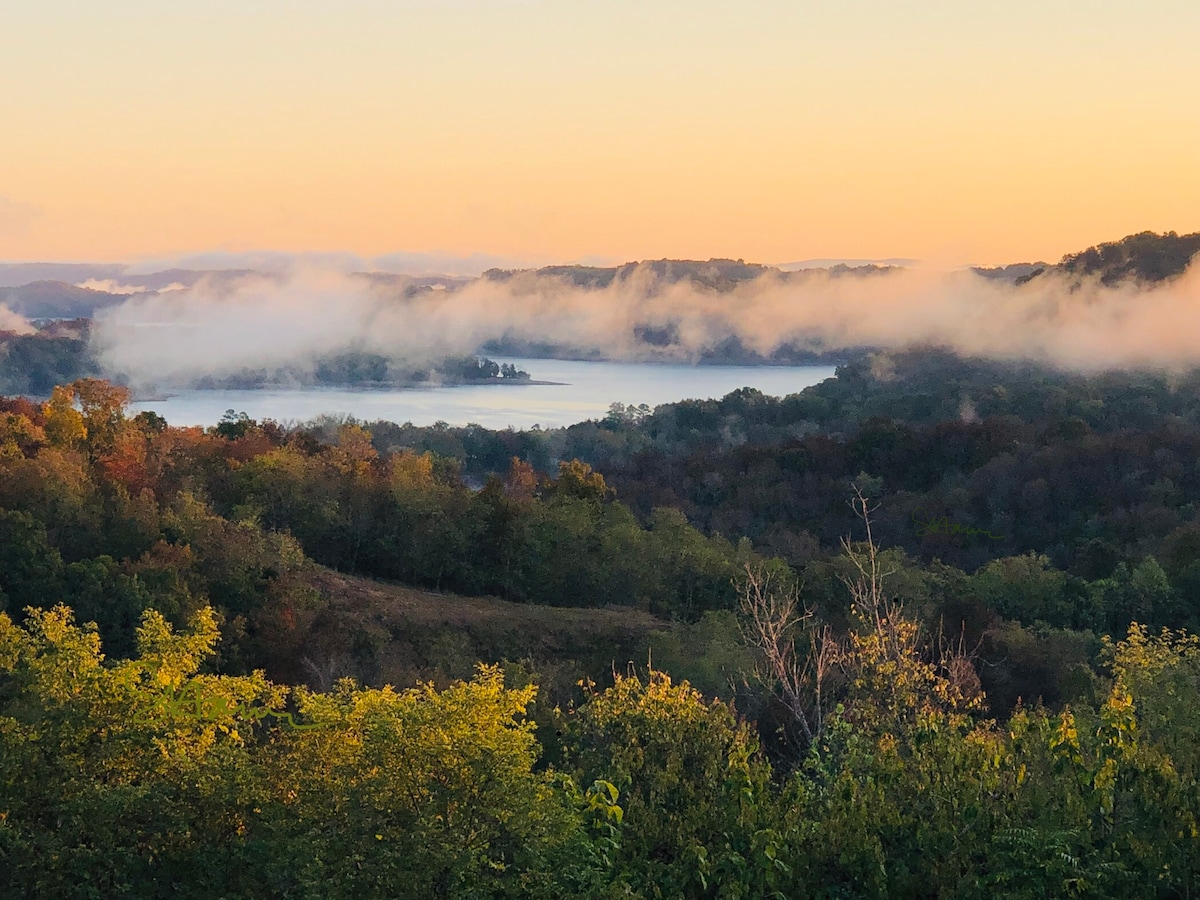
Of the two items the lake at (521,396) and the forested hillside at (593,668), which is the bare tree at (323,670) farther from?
the lake at (521,396)

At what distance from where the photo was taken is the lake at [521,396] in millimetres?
127269

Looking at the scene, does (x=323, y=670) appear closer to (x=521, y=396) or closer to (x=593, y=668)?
(x=593, y=668)

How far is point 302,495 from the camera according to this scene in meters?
44.7

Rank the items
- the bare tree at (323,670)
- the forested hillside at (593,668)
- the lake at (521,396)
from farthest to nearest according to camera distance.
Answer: the lake at (521,396) < the bare tree at (323,670) < the forested hillside at (593,668)

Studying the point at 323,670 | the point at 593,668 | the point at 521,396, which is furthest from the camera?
the point at 521,396

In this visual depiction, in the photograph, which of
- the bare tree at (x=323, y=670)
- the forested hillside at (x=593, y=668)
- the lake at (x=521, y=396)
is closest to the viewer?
the forested hillside at (x=593, y=668)

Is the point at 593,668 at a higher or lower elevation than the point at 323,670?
lower

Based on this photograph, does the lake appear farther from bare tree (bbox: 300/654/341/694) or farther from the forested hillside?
bare tree (bbox: 300/654/341/694)

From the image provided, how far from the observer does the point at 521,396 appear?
528ft

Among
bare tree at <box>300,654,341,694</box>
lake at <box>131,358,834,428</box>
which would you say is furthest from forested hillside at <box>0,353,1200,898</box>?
lake at <box>131,358,834,428</box>

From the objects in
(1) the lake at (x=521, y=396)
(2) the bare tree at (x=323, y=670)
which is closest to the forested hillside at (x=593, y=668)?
(2) the bare tree at (x=323, y=670)

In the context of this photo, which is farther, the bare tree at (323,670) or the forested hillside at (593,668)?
the bare tree at (323,670)

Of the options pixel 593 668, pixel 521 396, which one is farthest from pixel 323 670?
pixel 521 396

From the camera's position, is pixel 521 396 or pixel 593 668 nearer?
pixel 593 668
